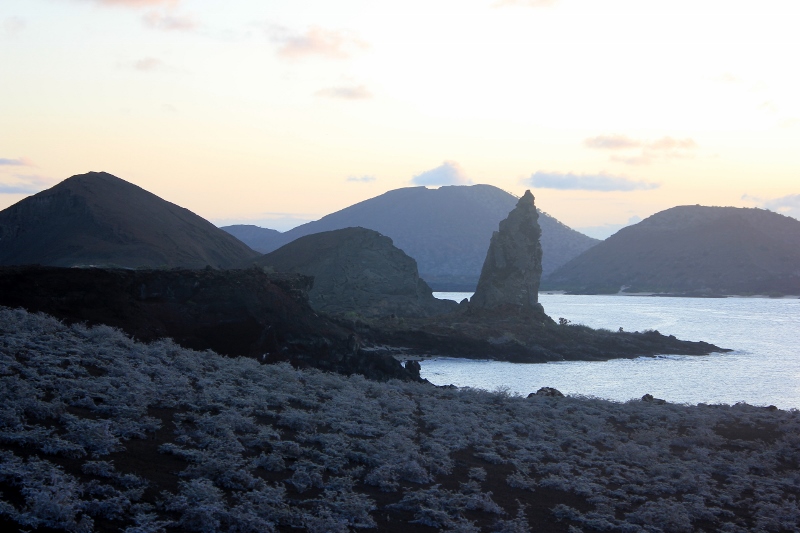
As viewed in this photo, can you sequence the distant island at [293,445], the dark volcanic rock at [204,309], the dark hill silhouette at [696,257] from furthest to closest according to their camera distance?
the dark hill silhouette at [696,257], the dark volcanic rock at [204,309], the distant island at [293,445]

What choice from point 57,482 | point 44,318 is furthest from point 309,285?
point 57,482

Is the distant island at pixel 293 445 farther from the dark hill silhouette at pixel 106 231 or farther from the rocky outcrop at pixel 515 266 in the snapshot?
the dark hill silhouette at pixel 106 231

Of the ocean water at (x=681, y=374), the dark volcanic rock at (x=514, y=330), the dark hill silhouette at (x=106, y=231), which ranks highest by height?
the dark hill silhouette at (x=106, y=231)

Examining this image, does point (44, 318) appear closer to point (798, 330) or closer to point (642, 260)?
point (798, 330)

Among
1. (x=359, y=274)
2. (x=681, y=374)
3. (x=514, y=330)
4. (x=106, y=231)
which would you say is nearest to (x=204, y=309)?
(x=681, y=374)

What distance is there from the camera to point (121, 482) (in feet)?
28.5

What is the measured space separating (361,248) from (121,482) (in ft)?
243

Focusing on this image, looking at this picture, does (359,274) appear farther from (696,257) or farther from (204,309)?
(696,257)

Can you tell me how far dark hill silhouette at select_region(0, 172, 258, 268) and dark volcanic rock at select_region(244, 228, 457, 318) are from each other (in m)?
9.16

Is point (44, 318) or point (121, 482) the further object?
point (44, 318)

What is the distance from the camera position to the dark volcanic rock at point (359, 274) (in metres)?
75.2

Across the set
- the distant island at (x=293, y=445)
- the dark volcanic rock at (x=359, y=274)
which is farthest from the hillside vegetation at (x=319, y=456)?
the dark volcanic rock at (x=359, y=274)

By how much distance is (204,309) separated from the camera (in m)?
28.0

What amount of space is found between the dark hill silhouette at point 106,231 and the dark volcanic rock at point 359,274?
30.0 feet
